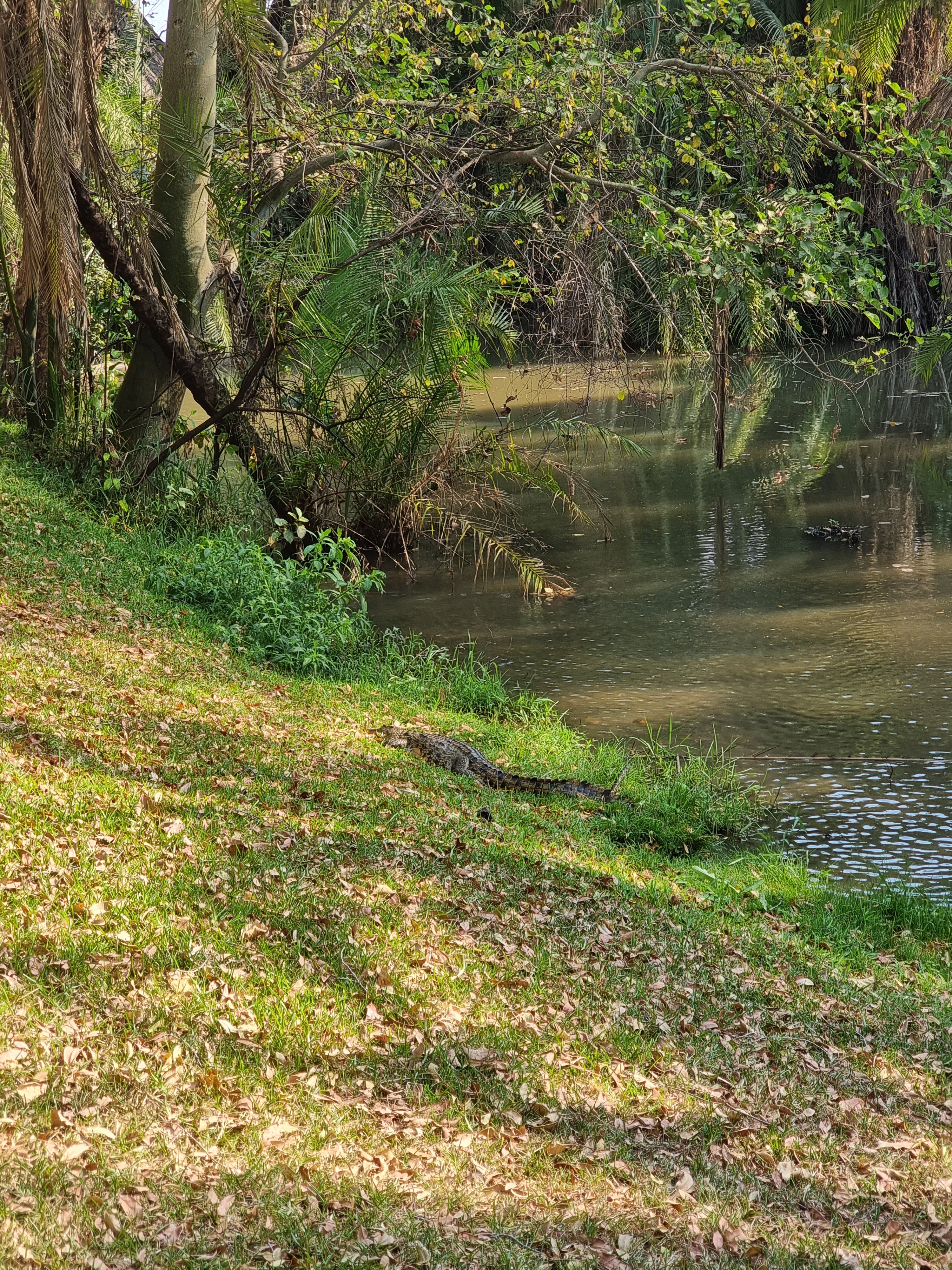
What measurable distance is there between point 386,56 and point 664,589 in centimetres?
620

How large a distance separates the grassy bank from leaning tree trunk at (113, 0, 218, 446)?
507cm

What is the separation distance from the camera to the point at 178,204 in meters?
11.8

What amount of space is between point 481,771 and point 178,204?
6921mm

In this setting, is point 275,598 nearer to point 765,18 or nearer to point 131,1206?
point 131,1206

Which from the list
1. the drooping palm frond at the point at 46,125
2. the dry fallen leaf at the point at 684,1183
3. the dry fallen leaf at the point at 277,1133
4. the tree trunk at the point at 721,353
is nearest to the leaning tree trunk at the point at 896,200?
the tree trunk at the point at 721,353

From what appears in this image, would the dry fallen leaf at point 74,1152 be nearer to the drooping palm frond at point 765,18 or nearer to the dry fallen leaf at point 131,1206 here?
the dry fallen leaf at point 131,1206

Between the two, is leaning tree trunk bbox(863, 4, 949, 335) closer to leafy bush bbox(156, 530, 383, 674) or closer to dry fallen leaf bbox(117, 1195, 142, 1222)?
leafy bush bbox(156, 530, 383, 674)

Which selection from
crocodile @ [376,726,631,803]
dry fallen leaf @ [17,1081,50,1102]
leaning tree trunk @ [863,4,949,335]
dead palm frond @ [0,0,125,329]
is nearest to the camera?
dry fallen leaf @ [17,1081,50,1102]

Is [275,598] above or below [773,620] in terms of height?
above

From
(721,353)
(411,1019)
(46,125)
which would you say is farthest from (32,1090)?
(721,353)

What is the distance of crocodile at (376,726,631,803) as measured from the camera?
7914 mm

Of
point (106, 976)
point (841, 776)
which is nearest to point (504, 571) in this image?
point (841, 776)

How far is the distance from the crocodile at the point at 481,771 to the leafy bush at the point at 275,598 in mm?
1737

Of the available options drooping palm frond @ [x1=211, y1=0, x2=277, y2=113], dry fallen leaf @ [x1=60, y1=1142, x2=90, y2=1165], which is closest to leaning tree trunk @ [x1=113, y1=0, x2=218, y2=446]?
drooping palm frond @ [x1=211, y1=0, x2=277, y2=113]
